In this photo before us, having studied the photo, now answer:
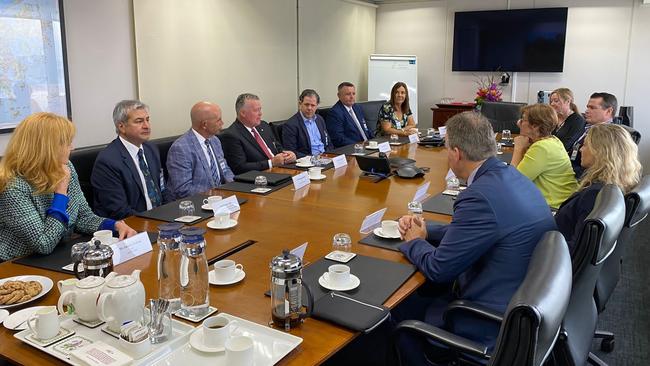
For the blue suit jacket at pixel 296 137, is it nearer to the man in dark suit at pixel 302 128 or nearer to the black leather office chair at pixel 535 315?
the man in dark suit at pixel 302 128

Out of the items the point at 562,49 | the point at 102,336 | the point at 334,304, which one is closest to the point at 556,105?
the point at 562,49

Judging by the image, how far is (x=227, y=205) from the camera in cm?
267

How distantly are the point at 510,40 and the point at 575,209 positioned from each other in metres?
6.21

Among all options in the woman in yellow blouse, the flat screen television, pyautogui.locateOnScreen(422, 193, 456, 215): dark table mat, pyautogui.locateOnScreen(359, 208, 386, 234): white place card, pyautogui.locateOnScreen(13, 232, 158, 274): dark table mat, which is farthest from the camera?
the flat screen television

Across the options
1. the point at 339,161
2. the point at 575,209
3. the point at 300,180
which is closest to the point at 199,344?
the point at 575,209

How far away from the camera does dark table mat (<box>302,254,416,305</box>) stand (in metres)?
1.70

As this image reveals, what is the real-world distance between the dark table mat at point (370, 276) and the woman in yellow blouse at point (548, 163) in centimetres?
159

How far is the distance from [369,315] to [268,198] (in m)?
1.56

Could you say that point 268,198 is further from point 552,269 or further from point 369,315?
point 552,269

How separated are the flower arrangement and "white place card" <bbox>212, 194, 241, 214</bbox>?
5186 mm

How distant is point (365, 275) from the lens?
185 centimetres

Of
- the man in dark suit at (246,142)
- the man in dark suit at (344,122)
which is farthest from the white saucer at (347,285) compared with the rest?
the man in dark suit at (344,122)

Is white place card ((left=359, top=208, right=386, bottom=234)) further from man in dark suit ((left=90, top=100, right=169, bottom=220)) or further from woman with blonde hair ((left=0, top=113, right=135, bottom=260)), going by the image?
man in dark suit ((left=90, top=100, right=169, bottom=220))

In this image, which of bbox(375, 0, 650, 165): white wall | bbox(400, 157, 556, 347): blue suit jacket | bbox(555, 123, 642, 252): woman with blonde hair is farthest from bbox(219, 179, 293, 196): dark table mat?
bbox(375, 0, 650, 165): white wall
